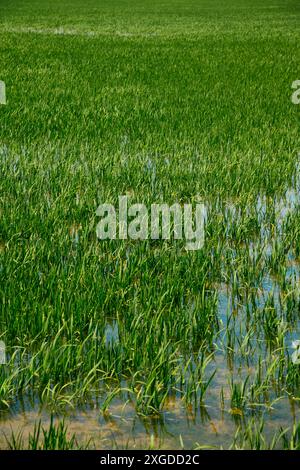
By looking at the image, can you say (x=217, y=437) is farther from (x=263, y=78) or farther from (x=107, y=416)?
(x=263, y=78)

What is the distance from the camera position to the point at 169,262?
5.55 meters

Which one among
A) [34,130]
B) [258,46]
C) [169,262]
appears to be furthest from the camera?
[258,46]

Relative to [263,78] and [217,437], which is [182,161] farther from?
→ [263,78]

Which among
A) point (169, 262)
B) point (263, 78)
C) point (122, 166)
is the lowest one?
point (169, 262)

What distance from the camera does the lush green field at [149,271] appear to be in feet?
12.2

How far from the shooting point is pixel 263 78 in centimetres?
1534

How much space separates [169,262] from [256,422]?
6.81 feet

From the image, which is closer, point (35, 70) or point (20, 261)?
point (20, 261)

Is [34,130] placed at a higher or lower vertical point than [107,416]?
higher

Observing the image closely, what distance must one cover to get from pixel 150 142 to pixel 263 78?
6.30 meters

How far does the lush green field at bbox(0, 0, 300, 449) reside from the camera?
371 centimetres

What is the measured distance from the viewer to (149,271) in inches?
220
